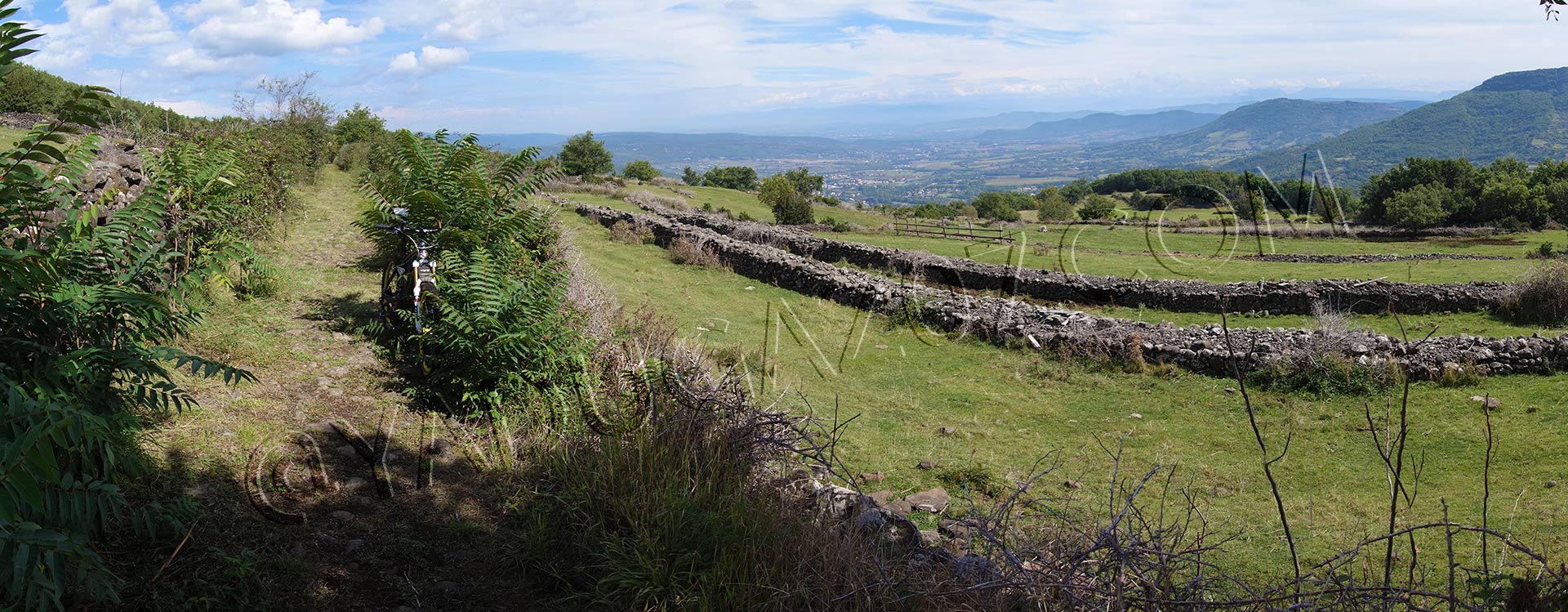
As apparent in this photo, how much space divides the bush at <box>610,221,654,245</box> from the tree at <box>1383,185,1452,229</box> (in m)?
36.0

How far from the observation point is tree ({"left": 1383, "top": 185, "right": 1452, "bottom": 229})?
37.4 m

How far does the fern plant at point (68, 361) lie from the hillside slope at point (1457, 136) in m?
80.8

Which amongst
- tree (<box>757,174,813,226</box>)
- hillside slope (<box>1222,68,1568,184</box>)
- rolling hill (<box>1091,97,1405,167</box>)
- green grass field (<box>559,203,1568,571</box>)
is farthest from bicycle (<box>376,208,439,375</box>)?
rolling hill (<box>1091,97,1405,167</box>)

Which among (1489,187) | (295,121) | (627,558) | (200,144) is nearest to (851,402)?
(627,558)

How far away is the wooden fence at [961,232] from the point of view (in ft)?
103

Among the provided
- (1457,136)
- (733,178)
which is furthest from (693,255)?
(1457,136)

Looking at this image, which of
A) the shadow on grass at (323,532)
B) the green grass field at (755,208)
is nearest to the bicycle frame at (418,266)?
the shadow on grass at (323,532)

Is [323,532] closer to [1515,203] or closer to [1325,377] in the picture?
[1325,377]

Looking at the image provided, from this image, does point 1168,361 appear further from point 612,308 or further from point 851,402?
point 612,308

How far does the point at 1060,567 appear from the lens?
329 cm

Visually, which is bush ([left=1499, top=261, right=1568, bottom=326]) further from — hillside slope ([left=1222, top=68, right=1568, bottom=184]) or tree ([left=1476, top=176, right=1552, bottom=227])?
hillside slope ([left=1222, top=68, right=1568, bottom=184])

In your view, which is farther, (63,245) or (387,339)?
(387,339)

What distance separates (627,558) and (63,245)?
296cm

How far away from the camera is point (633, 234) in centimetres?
2247
